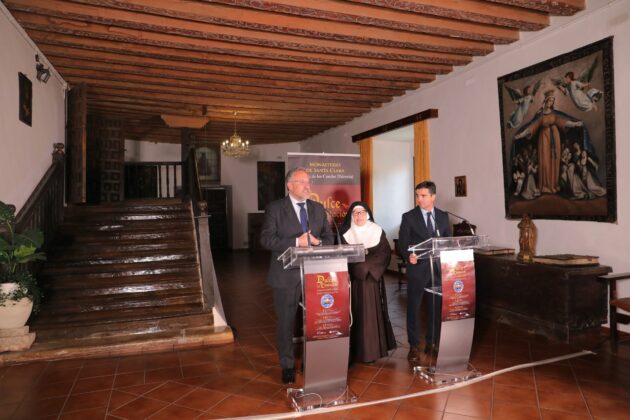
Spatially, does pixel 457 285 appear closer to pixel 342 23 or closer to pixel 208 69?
pixel 342 23

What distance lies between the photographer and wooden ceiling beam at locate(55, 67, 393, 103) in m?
6.26

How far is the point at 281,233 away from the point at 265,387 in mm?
1204

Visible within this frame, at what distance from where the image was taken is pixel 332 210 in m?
5.94

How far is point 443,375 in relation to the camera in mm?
3279

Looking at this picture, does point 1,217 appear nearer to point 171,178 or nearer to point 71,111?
point 71,111

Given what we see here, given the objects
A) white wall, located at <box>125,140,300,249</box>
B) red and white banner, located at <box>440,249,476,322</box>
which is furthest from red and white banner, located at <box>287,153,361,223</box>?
white wall, located at <box>125,140,300,249</box>

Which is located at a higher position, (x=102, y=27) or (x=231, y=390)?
(x=102, y=27)

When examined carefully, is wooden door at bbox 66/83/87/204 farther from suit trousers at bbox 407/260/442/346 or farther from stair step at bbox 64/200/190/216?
suit trousers at bbox 407/260/442/346

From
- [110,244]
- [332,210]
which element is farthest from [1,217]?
[332,210]

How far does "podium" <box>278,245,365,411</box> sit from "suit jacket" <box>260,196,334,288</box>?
0.95ft

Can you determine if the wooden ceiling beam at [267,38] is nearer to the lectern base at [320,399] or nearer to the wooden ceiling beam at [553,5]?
the wooden ceiling beam at [553,5]

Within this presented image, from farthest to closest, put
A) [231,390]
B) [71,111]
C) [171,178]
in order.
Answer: [171,178]
[71,111]
[231,390]

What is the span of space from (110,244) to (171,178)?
6.56 meters

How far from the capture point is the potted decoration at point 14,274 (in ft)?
12.5
